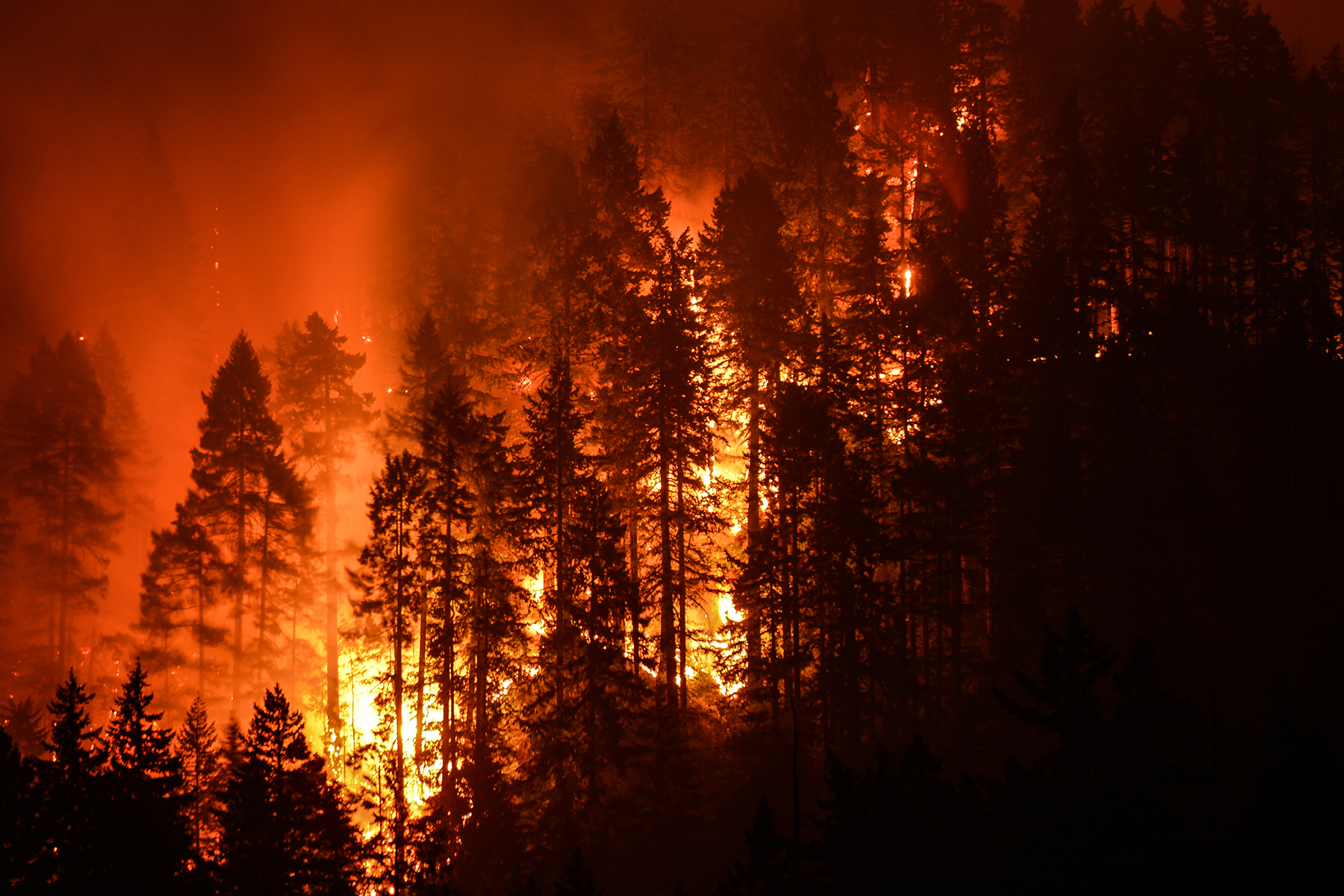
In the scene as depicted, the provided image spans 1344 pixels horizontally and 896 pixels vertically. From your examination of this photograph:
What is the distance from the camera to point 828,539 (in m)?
24.4

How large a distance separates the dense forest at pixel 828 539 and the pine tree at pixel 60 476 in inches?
260

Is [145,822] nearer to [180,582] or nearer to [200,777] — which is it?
[200,777]

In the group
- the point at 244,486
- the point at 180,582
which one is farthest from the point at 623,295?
the point at 180,582

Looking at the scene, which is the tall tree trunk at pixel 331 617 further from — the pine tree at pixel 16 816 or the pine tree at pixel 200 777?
the pine tree at pixel 16 816

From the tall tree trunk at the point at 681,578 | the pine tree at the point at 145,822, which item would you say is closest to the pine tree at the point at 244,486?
the pine tree at the point at 145,822

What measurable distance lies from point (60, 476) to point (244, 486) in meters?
15.7

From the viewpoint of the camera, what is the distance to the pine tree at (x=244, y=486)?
3741cm

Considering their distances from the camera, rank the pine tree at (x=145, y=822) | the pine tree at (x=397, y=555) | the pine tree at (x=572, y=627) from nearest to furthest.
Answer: the pine tree at (x=145, y=822)
the pine tree at (x=572, y=627)
the pine tree at (x=397, y=555)

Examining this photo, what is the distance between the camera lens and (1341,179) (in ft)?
129

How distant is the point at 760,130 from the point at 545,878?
3412 centimetres

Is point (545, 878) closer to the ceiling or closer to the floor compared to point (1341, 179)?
closer to the floor

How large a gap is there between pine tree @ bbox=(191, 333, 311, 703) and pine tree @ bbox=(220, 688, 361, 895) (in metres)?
19.9

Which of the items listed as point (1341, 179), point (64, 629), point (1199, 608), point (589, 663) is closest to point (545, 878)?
point (589, 663)

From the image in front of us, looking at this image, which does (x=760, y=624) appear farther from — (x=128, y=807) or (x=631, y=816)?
(x=128, y=807)
